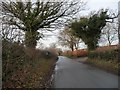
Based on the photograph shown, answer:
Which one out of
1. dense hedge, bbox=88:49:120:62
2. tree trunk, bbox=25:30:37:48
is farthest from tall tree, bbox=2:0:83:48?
dense hedge, bbox=88:49:120:62

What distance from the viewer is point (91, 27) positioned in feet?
116

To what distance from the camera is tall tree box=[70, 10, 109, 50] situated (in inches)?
1380

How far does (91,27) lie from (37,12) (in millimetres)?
8943

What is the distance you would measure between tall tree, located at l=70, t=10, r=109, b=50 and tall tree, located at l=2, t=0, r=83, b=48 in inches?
144

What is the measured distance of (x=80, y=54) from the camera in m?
58.8

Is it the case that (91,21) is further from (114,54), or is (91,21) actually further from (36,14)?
(114,54)

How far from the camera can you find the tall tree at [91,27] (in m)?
35.1

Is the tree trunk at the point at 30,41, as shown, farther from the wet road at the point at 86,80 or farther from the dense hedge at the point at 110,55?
the dense hedge at the point at 110,55

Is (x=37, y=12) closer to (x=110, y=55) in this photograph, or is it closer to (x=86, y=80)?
(x=110, y=55)

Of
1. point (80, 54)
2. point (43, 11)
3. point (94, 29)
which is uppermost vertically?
point (43, 11)

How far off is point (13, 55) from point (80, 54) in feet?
157

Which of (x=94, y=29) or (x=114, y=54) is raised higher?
(x=94, y=29)

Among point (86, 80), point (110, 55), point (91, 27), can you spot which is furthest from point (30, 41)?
point (91, 27)

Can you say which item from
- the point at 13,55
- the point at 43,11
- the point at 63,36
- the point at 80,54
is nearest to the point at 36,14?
the point at 43,11
